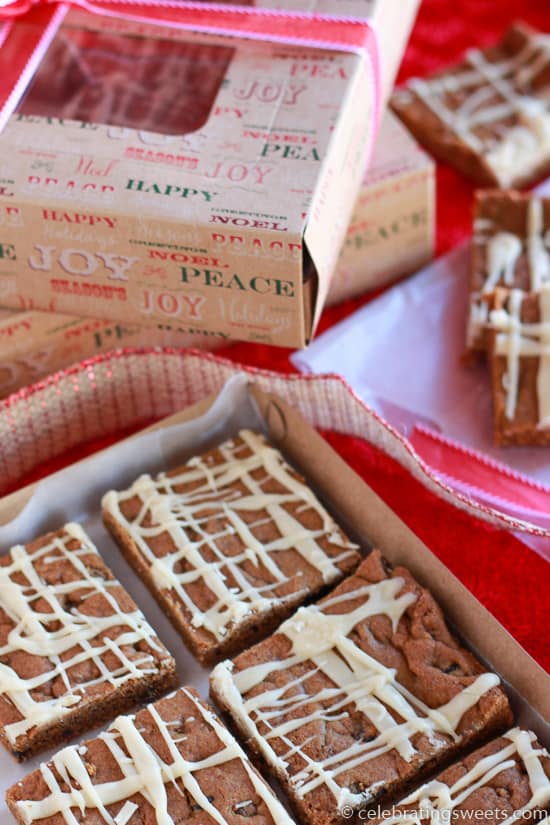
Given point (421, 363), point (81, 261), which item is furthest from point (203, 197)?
point (421, 363)

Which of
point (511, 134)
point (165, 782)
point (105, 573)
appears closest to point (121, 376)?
point (105, 573)

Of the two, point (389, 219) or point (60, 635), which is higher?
point (389, 219)

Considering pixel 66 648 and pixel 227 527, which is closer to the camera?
pixel 66 648

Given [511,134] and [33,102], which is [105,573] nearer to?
[33,102]

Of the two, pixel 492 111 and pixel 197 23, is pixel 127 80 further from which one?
pixel 492 111

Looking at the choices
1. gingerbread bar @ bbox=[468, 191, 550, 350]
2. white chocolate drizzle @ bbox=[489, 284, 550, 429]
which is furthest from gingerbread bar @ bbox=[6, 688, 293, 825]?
gingerbread bar @ bbox=[468, 191, 550, 350]

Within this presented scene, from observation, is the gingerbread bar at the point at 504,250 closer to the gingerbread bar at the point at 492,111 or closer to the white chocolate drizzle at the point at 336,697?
the gingerbread bar at the point at 492,111

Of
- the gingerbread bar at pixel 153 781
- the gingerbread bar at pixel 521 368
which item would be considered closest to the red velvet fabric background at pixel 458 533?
the gingerbread bar at pixel 521 368

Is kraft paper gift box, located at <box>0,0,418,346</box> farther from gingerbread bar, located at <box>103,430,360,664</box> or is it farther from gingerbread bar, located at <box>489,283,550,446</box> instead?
gingerbread bar, located at <box>489,283,550,446</box>

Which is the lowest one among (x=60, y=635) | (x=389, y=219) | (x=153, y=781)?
(x=153, y=781)
